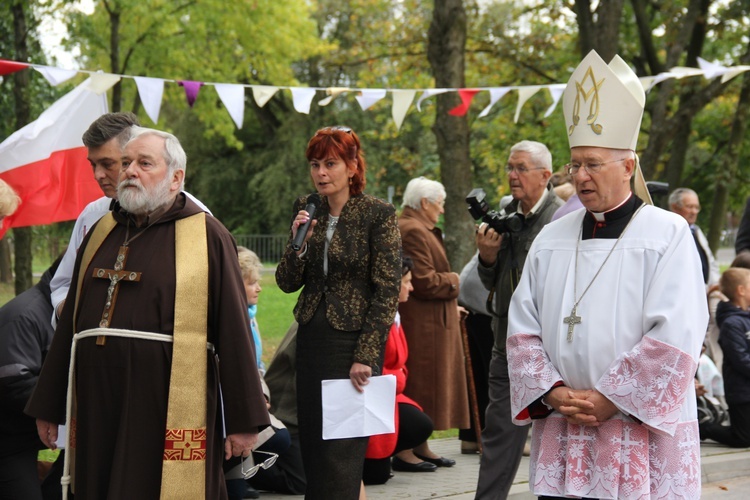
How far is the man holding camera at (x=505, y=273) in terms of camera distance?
602 centimetres

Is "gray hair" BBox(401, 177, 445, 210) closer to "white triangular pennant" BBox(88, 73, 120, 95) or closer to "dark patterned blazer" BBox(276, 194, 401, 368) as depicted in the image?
"white triangular pennant" BBox(88, 73, 120, 95)

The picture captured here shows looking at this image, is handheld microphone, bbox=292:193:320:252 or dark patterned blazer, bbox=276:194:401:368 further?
dark patterned blazer, bbox=276:194:401:368

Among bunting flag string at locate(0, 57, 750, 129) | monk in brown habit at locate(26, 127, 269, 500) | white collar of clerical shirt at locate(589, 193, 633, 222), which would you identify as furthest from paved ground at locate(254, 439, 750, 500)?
bunting flag string at locate(0, 57, 750, 129)

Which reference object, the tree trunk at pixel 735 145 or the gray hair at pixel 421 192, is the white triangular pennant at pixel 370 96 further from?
the tree trunk at pixel 735 145

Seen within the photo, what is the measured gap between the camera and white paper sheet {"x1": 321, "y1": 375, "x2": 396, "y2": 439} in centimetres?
513

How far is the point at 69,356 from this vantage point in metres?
4.40

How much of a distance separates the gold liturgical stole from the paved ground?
2.63 metres

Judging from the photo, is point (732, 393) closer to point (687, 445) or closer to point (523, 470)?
point (523, 470)

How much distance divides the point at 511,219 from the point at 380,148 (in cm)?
3457

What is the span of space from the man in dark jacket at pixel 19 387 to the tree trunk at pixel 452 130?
7525mm

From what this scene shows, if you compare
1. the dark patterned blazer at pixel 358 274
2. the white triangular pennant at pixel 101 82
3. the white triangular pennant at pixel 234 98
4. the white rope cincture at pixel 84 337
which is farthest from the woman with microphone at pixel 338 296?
the white triangular pennant at pixel 234 98

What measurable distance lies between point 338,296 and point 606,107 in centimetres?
155

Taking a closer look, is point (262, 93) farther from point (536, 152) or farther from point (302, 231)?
point (302, 231)

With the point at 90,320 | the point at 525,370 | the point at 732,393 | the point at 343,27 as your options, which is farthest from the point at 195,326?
the point at 343,27
